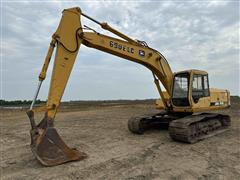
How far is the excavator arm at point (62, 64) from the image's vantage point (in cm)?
588

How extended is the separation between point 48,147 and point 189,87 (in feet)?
18.1

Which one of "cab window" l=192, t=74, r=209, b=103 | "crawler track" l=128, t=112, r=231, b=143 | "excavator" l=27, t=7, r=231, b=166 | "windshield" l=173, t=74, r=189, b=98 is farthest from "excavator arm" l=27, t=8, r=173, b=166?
"crawler track" l=128, t=112, r=231, b=143

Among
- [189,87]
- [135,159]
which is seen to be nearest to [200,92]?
[189,87]

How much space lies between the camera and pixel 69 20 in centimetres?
676

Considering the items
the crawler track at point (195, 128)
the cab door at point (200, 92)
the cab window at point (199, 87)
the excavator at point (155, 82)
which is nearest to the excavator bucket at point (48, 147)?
the excavator at point (155, 82)

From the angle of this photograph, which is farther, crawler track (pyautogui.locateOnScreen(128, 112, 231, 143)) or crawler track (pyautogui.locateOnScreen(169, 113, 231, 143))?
crawler track (pyautogui.locateOnScreen(128, 112, 231, 143))

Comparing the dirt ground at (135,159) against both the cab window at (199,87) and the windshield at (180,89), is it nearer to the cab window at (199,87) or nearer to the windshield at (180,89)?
the windshield at (180,89)

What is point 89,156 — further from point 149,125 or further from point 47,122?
point 149,125

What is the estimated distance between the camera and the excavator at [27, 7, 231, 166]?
236 inches

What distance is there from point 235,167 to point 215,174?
0.76m

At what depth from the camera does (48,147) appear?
19.1ft

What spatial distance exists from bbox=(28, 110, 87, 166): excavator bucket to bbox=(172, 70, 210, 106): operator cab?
4960mm

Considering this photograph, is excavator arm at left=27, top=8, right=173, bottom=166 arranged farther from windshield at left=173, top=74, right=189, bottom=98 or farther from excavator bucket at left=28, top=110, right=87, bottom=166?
windshield at left=173, top=74, right=189, bottom=98

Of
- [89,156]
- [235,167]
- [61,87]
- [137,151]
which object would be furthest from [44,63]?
[235,167]
